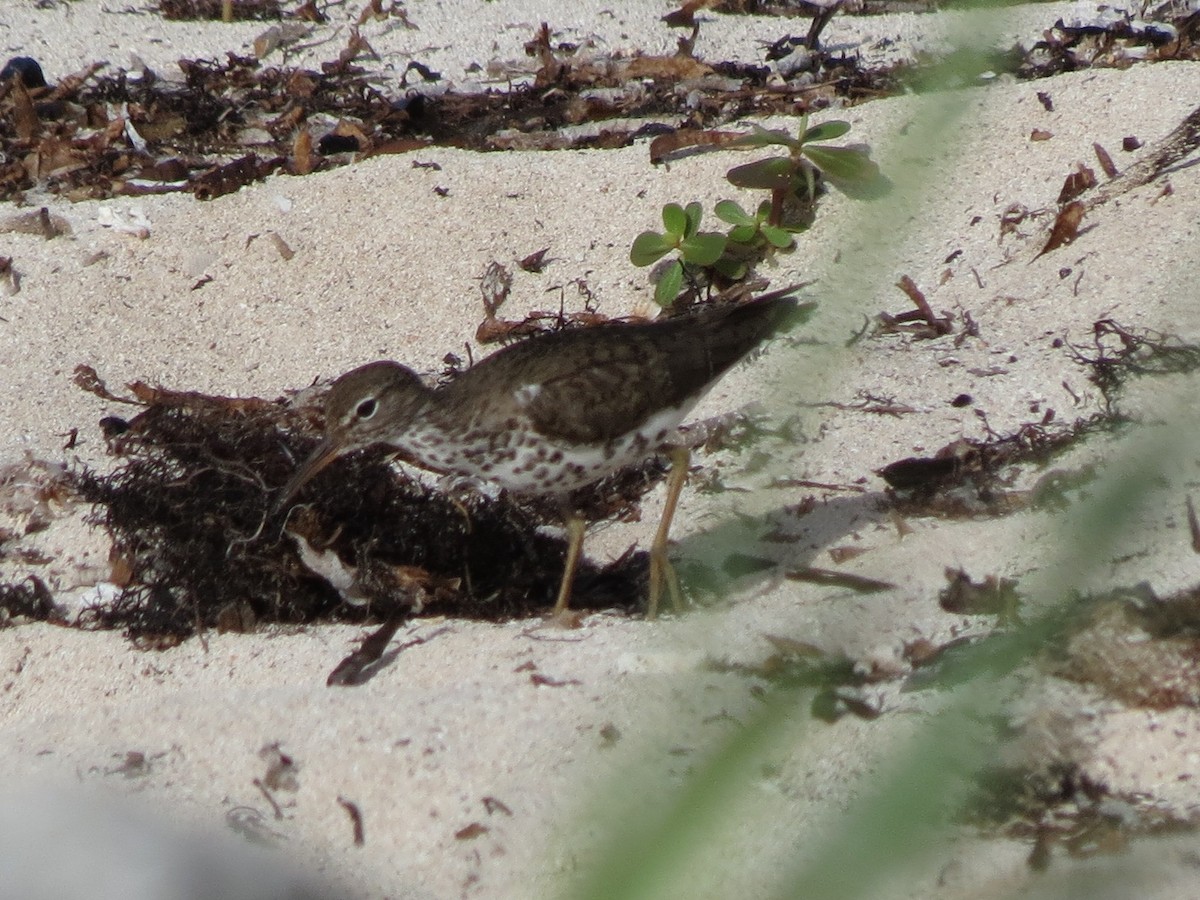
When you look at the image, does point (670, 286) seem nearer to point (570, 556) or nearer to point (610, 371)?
point (610, 371)

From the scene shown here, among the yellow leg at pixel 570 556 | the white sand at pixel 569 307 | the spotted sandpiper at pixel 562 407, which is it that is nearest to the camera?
the white sand at pixel 569 307

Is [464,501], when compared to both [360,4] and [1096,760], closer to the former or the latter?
[1096,760]

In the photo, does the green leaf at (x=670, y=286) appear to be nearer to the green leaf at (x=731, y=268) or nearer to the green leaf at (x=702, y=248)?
the green leaf at (x=702, y=248)

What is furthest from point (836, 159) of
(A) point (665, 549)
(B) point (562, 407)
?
(A) point (665, 549)

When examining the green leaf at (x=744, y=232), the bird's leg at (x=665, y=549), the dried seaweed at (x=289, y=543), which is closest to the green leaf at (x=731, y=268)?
the green leaf at (x=744, y=232)

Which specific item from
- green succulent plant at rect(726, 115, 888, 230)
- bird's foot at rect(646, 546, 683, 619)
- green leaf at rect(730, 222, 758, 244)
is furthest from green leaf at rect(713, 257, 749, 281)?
bird's foot at rect(646, 546, 683, 619)

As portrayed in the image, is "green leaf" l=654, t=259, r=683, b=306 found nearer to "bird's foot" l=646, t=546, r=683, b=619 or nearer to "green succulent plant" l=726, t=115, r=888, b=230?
"green succulent plant" l=726, t=115, r=888, b=230
